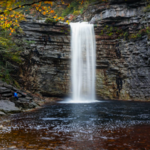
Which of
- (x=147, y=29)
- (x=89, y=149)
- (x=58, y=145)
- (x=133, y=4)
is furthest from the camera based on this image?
(x=133, y=4)

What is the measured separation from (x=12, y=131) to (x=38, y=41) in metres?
17.6

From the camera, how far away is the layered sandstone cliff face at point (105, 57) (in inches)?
862

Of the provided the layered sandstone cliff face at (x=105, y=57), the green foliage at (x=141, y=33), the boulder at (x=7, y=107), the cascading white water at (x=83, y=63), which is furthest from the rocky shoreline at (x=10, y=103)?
the green foliage at (x=141, y=33)

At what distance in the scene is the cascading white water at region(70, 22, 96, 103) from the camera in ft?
78.3

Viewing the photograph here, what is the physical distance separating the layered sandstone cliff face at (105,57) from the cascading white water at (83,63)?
775 mm

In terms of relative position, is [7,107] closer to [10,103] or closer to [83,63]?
[10,103]

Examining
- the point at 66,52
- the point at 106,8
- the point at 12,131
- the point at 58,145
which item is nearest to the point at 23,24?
the point at 66,52

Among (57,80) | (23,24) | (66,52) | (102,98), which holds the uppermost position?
(23,24)

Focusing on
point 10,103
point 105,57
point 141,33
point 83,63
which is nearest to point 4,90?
point 10,103

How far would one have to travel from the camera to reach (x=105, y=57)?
2362 centimetres

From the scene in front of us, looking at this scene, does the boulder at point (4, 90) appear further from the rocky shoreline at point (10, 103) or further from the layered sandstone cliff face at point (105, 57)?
the layered sandstone cliff face at point (105, 57)

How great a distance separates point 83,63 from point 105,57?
128 inches

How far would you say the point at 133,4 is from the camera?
73.5 ft

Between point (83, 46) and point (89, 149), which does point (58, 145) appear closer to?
point (89, 149)
